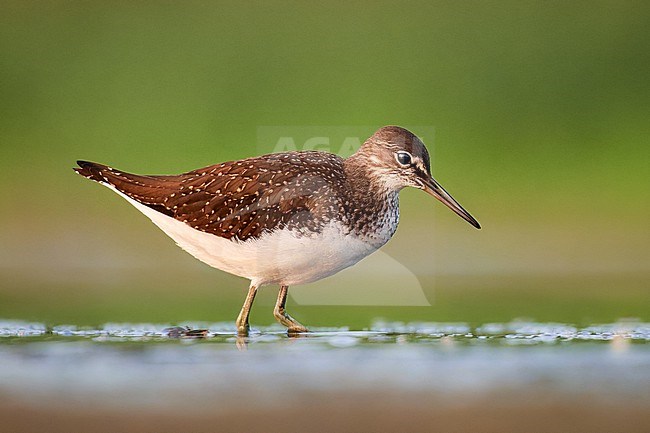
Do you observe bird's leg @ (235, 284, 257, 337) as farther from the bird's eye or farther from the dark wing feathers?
the bird's eye

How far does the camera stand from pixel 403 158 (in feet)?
27.0

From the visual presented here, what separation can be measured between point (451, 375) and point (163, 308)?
3.27 m

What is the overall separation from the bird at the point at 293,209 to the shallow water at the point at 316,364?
480 millimetres

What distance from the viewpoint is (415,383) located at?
6.44m

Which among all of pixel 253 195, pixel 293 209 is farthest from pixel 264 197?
pixel 293 209

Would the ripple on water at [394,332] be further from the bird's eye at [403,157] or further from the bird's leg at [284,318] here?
the bird's eye at [403,157]

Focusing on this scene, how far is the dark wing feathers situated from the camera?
8.05m

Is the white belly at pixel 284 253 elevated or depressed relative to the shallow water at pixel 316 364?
elevated

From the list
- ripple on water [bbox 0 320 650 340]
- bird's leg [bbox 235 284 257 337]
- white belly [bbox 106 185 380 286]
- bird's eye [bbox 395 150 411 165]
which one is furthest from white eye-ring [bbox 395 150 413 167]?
bird's leg [bbox 235 284 257 337]

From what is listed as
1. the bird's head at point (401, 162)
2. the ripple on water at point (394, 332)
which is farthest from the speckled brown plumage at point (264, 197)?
the ripple on water at point (394, 332)

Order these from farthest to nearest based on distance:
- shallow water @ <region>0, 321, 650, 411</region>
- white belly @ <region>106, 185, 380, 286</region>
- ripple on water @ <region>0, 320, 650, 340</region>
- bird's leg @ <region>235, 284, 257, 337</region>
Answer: bird's leg @ <region>235, 284, 257, 337</region>, white belly @ <region>106, 185, 380, 286</region>, ripple on water @ <region>0, 320, 650, 340</region>, shallow water @ <region>0, 321, 650, 411</region>

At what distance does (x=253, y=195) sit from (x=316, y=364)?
1759 millimetres

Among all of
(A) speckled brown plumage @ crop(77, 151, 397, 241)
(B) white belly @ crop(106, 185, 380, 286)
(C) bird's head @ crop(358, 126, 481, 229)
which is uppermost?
(C) bird's head @ crop(358, 126, 481, 229)

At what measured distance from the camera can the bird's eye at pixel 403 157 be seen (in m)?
8.22
